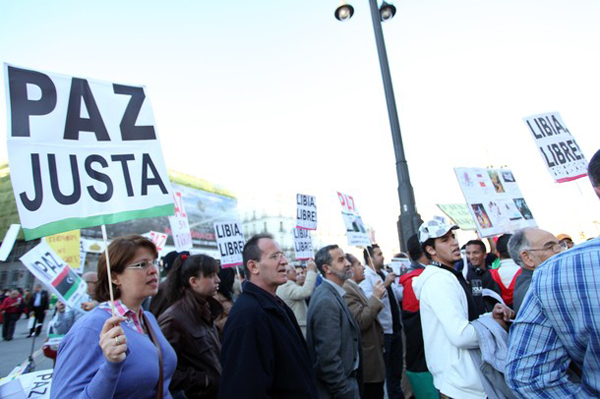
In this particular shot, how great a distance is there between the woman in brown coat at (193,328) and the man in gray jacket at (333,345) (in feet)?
2.97

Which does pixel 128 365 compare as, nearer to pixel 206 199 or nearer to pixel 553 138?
pixel 553 138

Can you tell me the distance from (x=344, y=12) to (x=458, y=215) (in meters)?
7.15

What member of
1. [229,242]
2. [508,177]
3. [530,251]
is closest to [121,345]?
[530,251]

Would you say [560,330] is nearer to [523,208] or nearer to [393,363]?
[393,363]

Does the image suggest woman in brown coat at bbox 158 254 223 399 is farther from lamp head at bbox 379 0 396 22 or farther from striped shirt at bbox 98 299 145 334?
lamp head at bbox 379 0 396 22

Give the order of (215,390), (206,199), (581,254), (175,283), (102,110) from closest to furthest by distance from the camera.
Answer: (581,254) < (102,110) < (215,390) < (175,283) < (206,199)

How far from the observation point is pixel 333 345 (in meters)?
3.44

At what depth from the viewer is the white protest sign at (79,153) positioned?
2156mm

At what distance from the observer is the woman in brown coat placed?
2988mm

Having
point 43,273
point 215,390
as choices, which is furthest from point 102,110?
point 43,273

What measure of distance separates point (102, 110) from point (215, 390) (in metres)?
2.27

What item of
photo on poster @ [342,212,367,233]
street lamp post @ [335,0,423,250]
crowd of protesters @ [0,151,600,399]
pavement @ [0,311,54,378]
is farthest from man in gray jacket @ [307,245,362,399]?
pavement @ [0,311,54,378]

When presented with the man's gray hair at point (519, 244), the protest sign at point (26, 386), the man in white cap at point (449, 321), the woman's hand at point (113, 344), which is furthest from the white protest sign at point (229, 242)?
the woman's hand at point (113, 344)

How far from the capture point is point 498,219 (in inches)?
239
